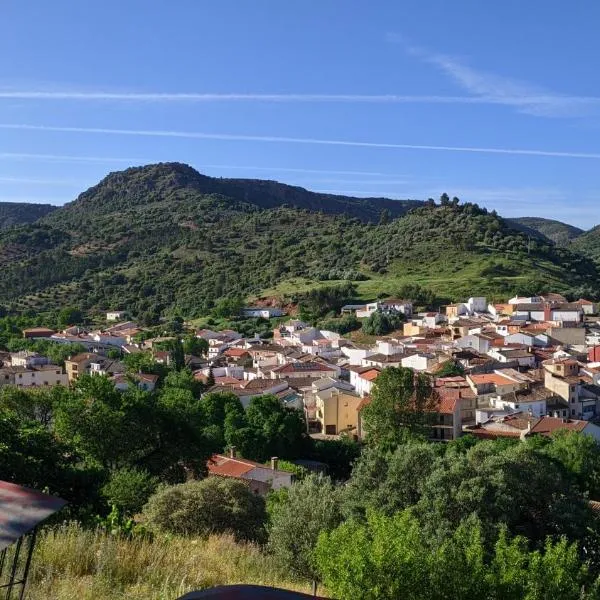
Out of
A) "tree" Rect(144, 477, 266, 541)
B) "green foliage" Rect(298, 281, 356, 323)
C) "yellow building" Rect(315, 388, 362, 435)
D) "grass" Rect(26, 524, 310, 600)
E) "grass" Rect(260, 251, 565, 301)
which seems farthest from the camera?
"grass" Rect(260, 251, 565, 301)

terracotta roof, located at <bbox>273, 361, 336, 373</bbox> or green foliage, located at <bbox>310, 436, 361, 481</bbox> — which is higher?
terracotta roof, located at <bbox>273, 361, 336, 373</bbox>

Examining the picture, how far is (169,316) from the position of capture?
250 ft

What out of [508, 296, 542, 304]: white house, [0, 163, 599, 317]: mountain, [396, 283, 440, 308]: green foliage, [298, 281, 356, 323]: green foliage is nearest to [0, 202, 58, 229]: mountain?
[0, 163, 599, 317]: mountain

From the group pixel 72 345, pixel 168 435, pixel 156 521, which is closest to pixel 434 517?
pixel 156 521

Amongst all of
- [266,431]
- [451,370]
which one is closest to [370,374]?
[451,370]

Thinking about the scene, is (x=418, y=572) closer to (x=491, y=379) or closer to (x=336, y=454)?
(x=336, y=454)

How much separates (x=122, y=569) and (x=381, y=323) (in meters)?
54.6

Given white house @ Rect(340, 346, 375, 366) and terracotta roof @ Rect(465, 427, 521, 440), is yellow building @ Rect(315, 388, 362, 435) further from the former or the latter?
white house @ Rect(340, 346, 375, 366)

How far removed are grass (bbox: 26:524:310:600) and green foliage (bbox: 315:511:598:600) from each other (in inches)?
33.4

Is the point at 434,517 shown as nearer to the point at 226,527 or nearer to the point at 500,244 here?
the point at 226,527

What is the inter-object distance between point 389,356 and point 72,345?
2577cm

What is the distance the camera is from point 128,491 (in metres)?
14.6

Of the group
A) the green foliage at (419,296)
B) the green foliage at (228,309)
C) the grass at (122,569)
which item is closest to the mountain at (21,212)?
the green foliage at (228,309)

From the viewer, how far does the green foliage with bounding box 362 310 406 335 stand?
194 feet
